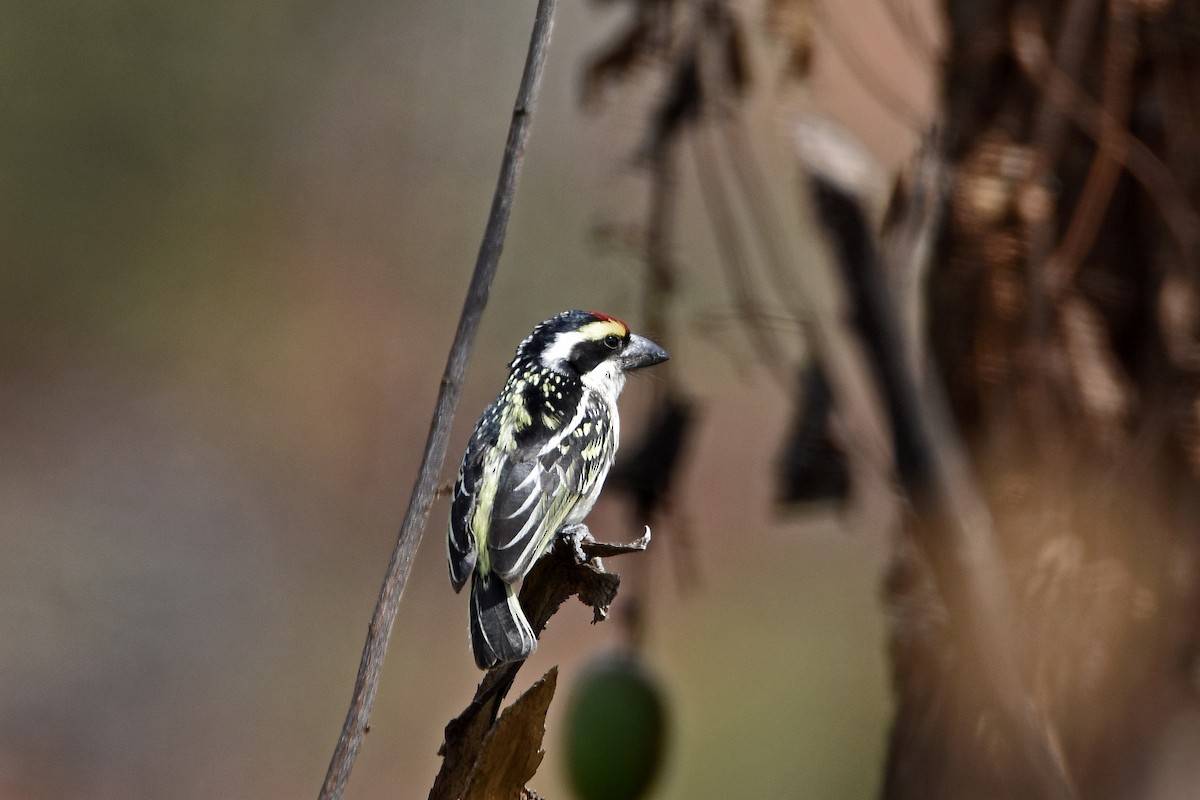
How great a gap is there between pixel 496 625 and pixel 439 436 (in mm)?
483

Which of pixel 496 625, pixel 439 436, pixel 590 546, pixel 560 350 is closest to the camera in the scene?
pixel 439 436

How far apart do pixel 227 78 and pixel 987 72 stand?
3.93m

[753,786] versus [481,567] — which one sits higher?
[481,567]

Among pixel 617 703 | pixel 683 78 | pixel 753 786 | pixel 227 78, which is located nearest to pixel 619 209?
pixel 683 78

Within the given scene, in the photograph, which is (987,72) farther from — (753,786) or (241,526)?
(241,526)

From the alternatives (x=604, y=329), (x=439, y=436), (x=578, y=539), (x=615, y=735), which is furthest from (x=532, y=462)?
(x=439, y=436)

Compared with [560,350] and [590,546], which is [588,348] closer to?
[560,350]

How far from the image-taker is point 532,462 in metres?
1.81

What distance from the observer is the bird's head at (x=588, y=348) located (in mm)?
2004

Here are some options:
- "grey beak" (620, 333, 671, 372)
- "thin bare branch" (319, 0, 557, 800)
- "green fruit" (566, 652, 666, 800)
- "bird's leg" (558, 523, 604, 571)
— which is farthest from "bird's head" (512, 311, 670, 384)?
"thin bare branch" (319, 0, 557, 800)

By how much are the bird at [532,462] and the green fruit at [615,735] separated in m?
0.33

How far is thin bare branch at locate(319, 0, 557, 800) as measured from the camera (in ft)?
3.36

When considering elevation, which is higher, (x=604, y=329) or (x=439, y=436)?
(x=604, y=329)

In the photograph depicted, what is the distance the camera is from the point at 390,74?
5016 millimetres
